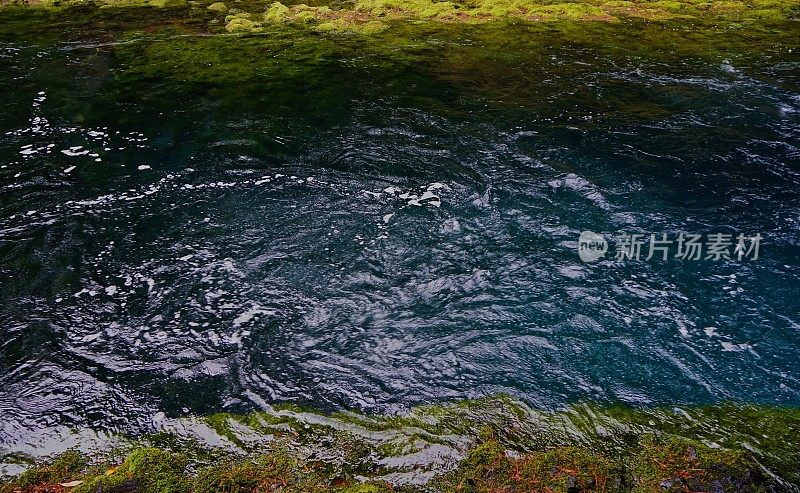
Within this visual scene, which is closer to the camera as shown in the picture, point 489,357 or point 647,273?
point 489,357

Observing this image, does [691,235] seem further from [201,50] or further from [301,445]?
[201,50]

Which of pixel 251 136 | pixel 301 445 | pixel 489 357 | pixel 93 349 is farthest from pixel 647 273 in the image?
pixel 251 136

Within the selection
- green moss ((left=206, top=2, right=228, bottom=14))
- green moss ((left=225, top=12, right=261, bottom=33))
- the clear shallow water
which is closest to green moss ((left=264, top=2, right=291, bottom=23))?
green moss ((left=225, top=12, right=261, bottom=33))

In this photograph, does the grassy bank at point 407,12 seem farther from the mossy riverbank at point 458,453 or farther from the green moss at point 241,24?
the mossy riverbank at point 458,453

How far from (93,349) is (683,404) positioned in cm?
630

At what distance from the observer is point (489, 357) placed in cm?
618

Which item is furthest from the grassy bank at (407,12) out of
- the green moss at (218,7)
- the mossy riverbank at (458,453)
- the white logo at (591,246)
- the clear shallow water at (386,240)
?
the mossy riverbank at (458,453)

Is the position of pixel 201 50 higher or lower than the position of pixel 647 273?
higher

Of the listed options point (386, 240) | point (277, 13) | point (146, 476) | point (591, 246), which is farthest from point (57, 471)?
point (277, 13)

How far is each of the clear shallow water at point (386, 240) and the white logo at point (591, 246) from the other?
0.22m

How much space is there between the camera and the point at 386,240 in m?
8.11

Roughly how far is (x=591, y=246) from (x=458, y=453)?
13.3 feet

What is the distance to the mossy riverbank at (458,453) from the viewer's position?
4.64m

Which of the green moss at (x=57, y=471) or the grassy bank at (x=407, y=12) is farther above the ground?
the grassy bank at (x=407, y=12)
